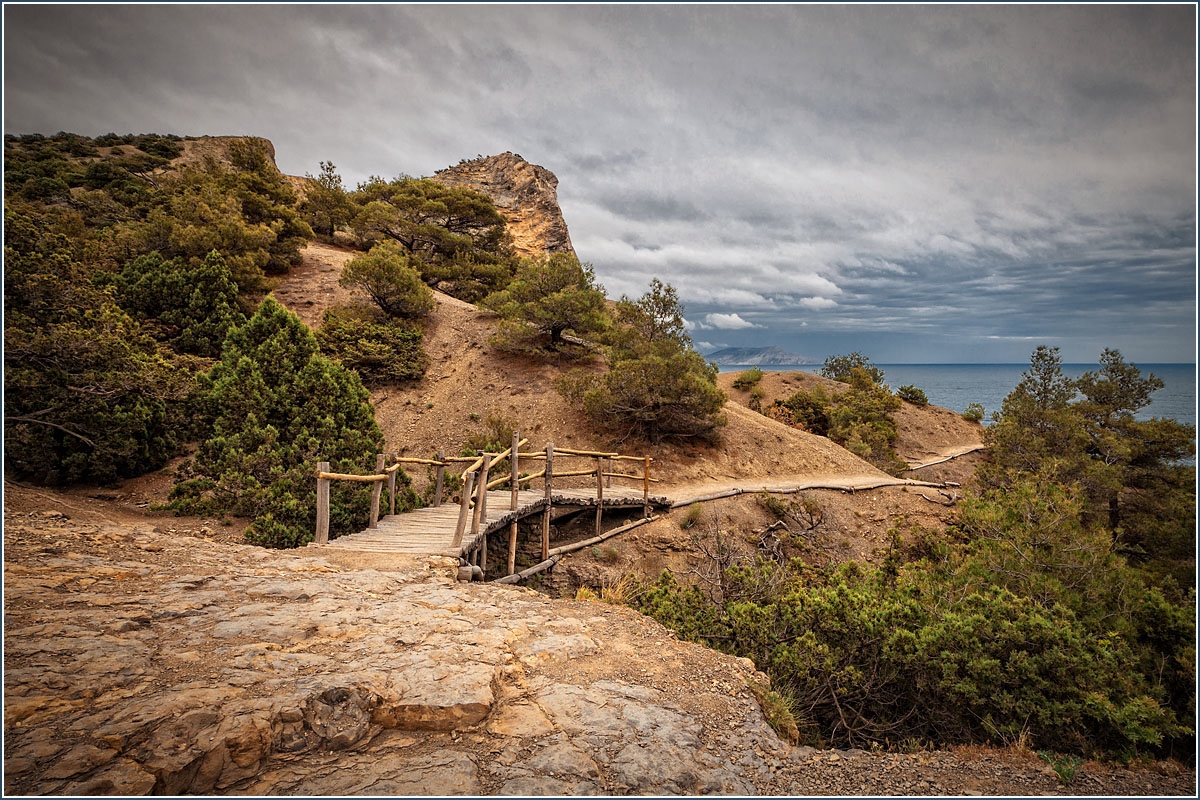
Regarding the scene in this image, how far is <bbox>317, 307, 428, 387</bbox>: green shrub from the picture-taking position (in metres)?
16.7

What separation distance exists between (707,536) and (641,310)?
32.1ft

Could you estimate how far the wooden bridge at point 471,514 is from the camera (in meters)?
6.78

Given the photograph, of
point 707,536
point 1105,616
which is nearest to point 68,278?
point 707,536

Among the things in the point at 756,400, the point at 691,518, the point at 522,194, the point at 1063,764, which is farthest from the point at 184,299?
the point at 522,194

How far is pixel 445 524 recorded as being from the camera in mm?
8250

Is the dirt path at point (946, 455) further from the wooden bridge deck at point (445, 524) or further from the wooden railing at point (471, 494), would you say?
the wooden railing at point (471, 494)

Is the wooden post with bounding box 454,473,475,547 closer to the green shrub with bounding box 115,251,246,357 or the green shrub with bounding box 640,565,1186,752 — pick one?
the green shrub with bounding box 640,565,1186,752

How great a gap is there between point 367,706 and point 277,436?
7.40m

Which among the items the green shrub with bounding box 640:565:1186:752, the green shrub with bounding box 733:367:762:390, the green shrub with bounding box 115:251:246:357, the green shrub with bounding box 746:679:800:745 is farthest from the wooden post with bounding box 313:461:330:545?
the green shrub with bounding box 733:367:762:390

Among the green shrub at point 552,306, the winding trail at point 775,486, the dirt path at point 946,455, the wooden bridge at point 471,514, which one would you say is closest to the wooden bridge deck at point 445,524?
the wooden bridge at point 471,514

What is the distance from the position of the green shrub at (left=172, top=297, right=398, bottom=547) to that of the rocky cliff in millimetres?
33799

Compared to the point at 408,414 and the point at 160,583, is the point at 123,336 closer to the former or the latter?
the point at 160,583

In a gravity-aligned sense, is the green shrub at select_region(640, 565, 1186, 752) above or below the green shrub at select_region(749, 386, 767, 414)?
below

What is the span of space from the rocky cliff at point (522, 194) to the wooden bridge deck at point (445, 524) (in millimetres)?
33560
